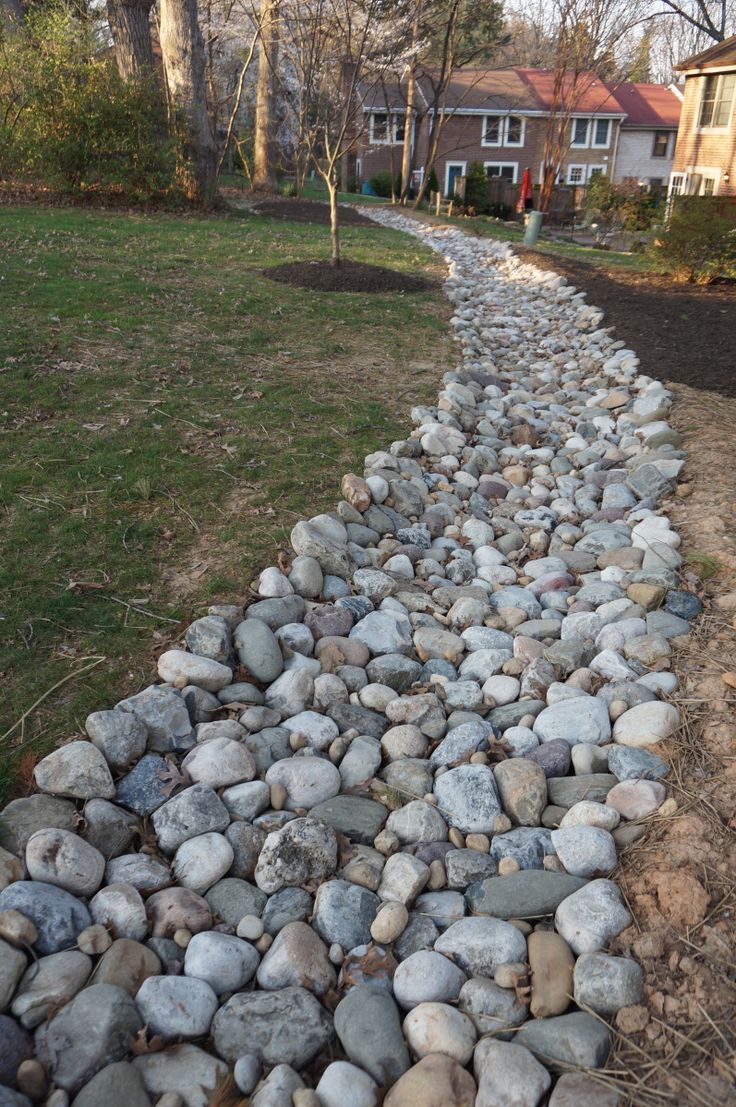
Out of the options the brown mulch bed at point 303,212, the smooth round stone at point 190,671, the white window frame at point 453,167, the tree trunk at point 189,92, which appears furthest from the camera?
the white window frame at point 453,167

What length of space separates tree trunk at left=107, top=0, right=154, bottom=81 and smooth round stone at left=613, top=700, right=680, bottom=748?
41.8 ft

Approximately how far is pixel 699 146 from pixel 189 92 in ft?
52.7

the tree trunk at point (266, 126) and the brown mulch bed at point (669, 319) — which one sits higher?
the tree trunk at point (266, 126)

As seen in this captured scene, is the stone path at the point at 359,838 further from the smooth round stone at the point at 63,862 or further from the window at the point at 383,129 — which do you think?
the window at the point at 383,129

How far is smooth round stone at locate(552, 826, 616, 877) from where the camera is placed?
2193mm

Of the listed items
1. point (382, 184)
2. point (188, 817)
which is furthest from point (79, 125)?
point (382, 184)

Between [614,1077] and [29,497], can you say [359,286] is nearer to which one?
[29,497]

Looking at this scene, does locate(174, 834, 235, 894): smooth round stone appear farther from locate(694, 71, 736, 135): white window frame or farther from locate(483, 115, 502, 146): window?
locate(483, 115, 502, 146): window

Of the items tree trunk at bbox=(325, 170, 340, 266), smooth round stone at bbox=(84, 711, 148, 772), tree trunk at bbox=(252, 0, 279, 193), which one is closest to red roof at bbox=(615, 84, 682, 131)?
tree trunk at bbox=(252, 0, 279, 193)

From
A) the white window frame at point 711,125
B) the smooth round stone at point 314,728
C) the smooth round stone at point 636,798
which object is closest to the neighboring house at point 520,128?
the white window frame at point 711,125

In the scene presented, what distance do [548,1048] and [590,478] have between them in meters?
3.45

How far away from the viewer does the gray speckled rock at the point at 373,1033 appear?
5.81 ft

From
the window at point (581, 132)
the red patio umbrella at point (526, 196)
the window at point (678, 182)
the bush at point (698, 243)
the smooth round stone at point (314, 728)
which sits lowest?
the smooth round stone at point (314, 728)

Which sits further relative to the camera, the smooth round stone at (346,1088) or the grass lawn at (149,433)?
the grass lawn at (149,433)
